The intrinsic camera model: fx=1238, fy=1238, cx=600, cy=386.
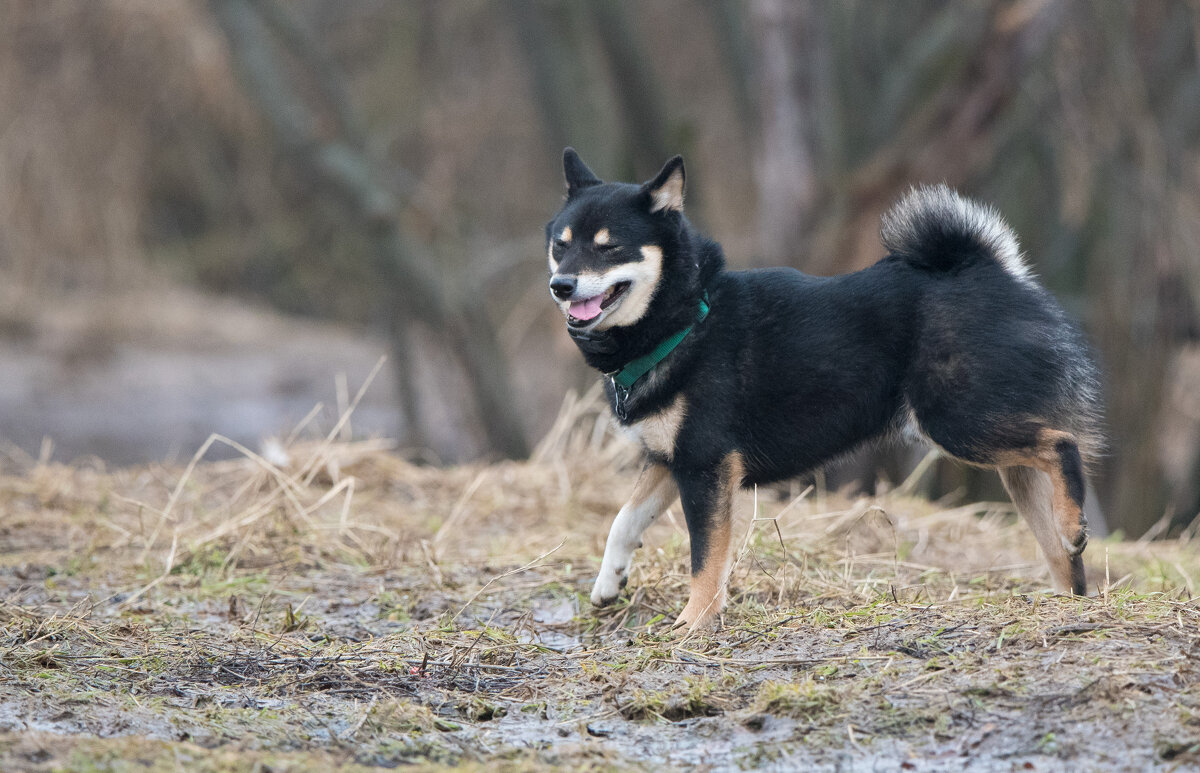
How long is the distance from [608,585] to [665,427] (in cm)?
59

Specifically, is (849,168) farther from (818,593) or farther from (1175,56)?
(818,593)

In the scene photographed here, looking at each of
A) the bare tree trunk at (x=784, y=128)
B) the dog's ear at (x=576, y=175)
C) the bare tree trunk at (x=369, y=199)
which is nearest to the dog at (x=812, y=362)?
the dog's ear at (x=576, y=175)

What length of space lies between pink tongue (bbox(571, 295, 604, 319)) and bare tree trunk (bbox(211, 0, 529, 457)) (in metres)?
6.85

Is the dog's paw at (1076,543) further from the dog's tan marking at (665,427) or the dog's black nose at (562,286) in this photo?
the dog's black nose at (562,286)

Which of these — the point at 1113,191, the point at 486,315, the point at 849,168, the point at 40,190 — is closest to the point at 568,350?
the point at 486,315

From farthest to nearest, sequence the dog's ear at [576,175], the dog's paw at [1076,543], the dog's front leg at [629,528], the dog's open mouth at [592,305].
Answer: the dog's ear at [576,175], the dog's front leg at [629,528], the dog's open mouth at [592,305], the dog's paw at [1076,543]

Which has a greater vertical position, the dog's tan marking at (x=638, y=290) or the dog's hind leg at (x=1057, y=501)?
the dog's tan marking at (x=638, y=290)

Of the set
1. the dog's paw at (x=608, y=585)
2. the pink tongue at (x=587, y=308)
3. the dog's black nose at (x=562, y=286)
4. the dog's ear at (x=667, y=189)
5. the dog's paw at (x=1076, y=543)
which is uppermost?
the dog's ear at (x=667, y=189)

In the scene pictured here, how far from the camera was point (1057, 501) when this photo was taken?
4000mm

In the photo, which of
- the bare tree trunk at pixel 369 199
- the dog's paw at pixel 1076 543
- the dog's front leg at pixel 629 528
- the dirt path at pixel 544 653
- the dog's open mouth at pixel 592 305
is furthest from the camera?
the bare tree trunk at pixel 369 199

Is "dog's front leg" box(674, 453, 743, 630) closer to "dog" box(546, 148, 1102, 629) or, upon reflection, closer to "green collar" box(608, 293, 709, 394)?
"dog" box(546, 148, 1102, 629)

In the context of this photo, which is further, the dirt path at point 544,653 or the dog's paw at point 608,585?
the dog's paw at point 608,585

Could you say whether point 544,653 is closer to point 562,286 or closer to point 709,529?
point 709,529

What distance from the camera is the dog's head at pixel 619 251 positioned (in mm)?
4117
